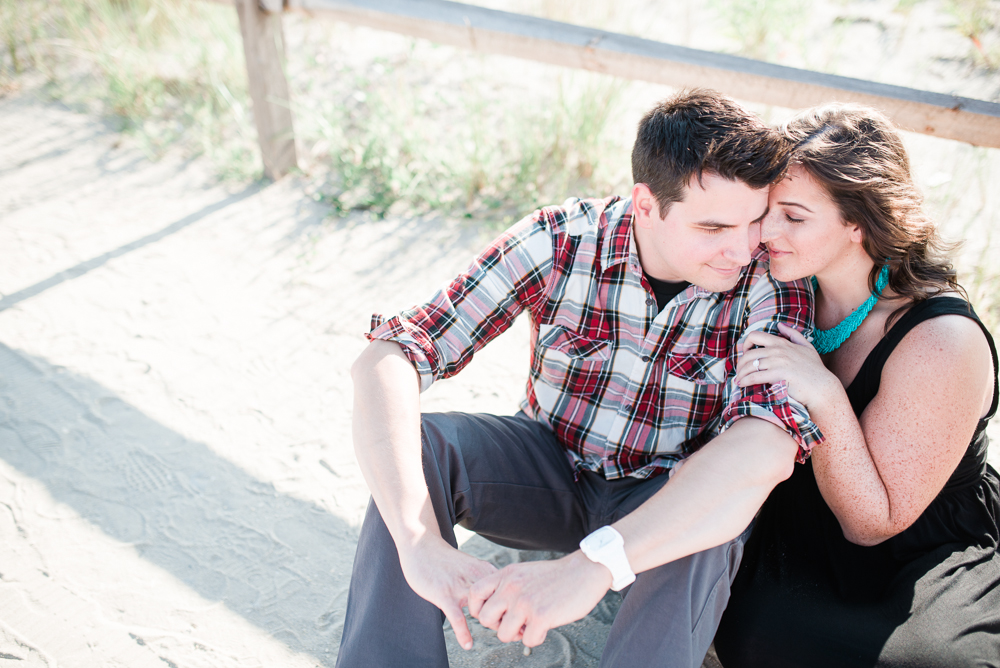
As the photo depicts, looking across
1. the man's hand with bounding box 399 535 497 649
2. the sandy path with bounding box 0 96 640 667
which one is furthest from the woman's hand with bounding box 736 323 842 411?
the sandy path with bounding box 0 96 640 667

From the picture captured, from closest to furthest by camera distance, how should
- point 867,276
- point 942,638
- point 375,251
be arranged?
point 942,638 < point 867,276 < point 375,251

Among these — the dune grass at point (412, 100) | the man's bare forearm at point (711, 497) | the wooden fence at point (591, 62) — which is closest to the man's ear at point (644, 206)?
the man's bare forearm at point (711, 497)

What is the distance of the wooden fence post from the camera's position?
12.7ft

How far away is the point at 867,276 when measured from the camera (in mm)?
1740

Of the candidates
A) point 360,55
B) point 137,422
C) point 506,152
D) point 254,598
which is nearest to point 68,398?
point 137,422

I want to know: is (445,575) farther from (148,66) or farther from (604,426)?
(148,66)

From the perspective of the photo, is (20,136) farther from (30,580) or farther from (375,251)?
(30,580)

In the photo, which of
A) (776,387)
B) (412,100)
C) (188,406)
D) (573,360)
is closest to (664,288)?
(573,360)

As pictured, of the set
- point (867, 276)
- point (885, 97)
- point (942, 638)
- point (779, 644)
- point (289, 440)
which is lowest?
point (289, 440)

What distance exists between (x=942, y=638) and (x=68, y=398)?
9.95 feet

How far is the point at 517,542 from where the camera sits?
1890 millimetres

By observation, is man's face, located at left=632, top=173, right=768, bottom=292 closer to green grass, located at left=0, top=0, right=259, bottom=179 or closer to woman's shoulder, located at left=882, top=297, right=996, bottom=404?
woman's shoulder, located at left=882, top=297, right=996, bottom=404

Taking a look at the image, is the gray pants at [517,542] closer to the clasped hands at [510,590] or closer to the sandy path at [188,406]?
the clasped hands at [510,590]

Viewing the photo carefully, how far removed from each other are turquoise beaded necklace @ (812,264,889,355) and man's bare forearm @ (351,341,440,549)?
1.09 meters
